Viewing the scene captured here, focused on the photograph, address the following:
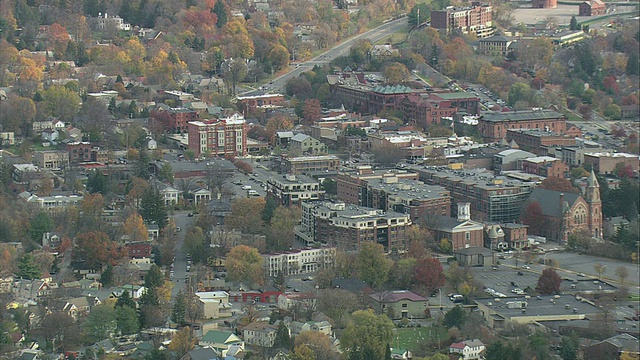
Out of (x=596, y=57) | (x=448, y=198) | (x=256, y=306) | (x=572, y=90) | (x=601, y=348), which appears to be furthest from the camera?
(x=596, y=57)

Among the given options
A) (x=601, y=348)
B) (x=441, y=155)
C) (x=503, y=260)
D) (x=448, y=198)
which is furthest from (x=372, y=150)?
(x=601, y=348)

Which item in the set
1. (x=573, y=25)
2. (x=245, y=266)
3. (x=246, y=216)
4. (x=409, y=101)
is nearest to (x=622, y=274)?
(x=245, y=266)

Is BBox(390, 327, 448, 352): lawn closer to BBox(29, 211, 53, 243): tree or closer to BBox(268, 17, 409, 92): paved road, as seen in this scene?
BBox(29, 211, 53, 243): tree

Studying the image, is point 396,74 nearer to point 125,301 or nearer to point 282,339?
point 125,301

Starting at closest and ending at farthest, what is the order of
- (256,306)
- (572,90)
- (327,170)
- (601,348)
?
(601,348)
(256,306)
(327,170)
(572,90)

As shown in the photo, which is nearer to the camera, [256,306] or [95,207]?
[256,306]

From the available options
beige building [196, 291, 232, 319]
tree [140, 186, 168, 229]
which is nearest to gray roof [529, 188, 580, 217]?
tree [140, 186, 168, 229]

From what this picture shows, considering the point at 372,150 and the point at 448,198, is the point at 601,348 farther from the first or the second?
the point at 372,150
